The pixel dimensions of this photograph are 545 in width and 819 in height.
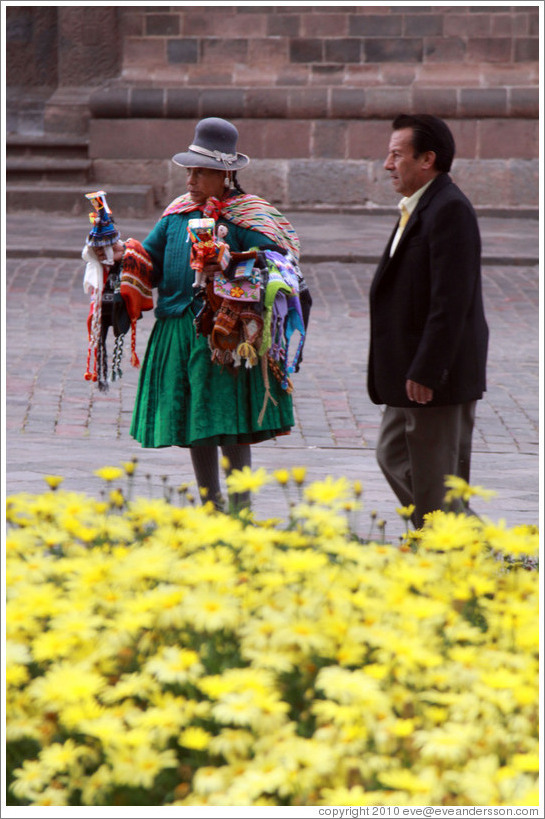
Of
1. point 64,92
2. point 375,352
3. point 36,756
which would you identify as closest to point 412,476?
point 375,352

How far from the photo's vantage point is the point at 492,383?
8820mm

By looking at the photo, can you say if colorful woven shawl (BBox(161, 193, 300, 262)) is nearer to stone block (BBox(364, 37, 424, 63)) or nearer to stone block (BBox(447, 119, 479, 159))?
stone block (BBox(447, 119, 479, 159))

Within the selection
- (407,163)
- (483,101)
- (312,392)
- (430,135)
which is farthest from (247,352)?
(483,101)

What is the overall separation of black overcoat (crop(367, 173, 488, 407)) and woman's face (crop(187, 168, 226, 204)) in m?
0.74

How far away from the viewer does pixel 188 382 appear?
4855mm

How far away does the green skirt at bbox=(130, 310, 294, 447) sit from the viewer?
4.80m

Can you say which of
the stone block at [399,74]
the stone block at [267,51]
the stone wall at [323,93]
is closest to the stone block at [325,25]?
the stone wall at [323,93]

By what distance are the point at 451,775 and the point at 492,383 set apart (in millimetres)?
6976

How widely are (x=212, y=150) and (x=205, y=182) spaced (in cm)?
13

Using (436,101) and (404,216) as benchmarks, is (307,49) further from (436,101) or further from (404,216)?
(404,216)

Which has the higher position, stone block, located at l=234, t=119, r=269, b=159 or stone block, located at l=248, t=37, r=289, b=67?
stone block, located at l=248, t=37, r=289, b=67

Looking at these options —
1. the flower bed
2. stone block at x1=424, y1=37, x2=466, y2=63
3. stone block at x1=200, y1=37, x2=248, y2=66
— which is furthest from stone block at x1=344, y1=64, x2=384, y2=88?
the flower bed

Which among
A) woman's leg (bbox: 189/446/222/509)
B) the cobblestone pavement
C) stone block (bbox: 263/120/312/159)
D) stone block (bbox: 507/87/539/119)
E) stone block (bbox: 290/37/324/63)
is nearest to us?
woman's leg (bbox: 189/446/222/509)

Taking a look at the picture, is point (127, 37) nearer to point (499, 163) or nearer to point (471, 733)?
point (499, 163)
